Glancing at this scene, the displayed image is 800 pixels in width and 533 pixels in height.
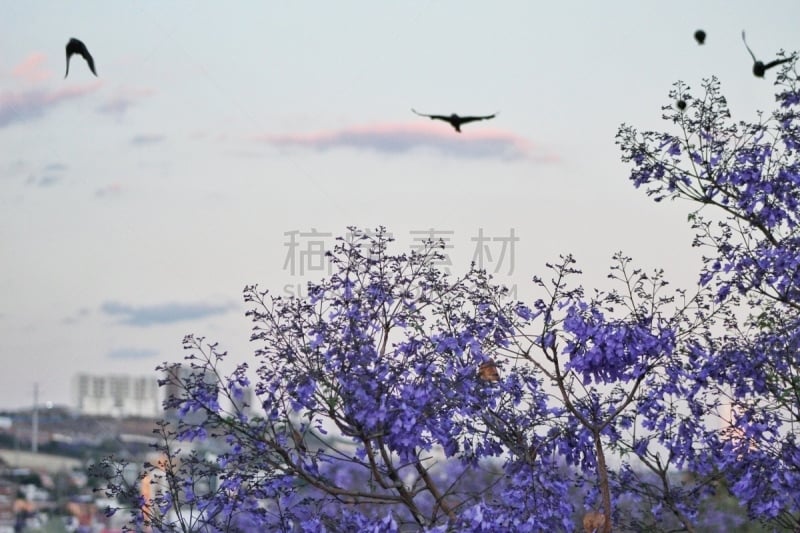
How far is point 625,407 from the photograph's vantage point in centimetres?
1116

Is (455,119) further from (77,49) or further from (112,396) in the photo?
(112,396)

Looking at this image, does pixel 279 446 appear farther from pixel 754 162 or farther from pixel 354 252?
pixel 754 162

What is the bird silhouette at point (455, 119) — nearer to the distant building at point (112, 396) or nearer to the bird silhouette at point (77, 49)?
the bird silhouette at point (77, 49)

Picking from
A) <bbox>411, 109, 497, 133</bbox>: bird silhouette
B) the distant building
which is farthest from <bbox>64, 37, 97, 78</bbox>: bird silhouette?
the distant building

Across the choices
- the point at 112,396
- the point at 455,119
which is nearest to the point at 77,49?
the point at 455,119

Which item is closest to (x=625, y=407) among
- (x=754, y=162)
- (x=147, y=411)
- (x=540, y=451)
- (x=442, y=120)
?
(x=540, y=451)

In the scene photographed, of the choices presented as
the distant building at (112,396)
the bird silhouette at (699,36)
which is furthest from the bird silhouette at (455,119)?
the distant building at (112,396)

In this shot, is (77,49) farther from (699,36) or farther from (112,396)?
(112,396)

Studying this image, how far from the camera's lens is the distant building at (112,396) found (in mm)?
92438

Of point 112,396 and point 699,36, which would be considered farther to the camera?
point 112,396

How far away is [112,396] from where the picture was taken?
102m

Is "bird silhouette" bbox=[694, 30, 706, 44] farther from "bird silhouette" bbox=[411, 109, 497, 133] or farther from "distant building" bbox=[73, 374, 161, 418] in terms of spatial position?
"distant building" bbox=[73, 374, 161, 418]

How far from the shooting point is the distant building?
92.4 metres

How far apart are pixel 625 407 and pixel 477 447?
4.58ft
